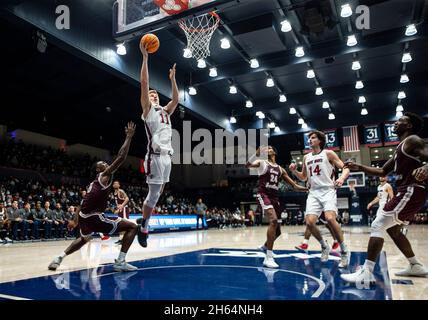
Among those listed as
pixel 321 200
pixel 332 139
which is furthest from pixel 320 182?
pixel 332 139

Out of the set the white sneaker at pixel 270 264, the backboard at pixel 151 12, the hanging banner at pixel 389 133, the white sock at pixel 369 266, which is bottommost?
the white sneaker at pixel 270 264

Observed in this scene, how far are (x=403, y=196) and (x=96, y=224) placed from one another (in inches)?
150

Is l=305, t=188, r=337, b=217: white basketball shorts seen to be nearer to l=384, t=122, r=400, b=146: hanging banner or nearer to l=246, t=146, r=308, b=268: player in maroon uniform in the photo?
l=246, t=146, r=308, b=268: player in maroon uniform

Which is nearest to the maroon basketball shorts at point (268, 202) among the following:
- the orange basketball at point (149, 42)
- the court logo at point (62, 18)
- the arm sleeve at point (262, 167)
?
the arm sleeve at point (262, 167)

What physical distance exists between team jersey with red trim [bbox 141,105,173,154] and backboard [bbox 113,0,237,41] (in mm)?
2962

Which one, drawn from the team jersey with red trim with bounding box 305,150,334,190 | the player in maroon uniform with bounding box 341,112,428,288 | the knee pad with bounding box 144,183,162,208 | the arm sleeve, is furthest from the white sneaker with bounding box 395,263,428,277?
the knee pad with bounding box 144,183,162,208

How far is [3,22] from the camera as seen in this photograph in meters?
10.9

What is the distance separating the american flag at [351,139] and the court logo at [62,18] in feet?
55.7

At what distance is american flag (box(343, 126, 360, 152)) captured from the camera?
827 inches

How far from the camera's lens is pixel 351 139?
21.1 meters

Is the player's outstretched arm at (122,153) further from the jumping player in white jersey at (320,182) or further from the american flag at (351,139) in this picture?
the american flag at (351,139)

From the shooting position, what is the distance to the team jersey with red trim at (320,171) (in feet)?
17.3
